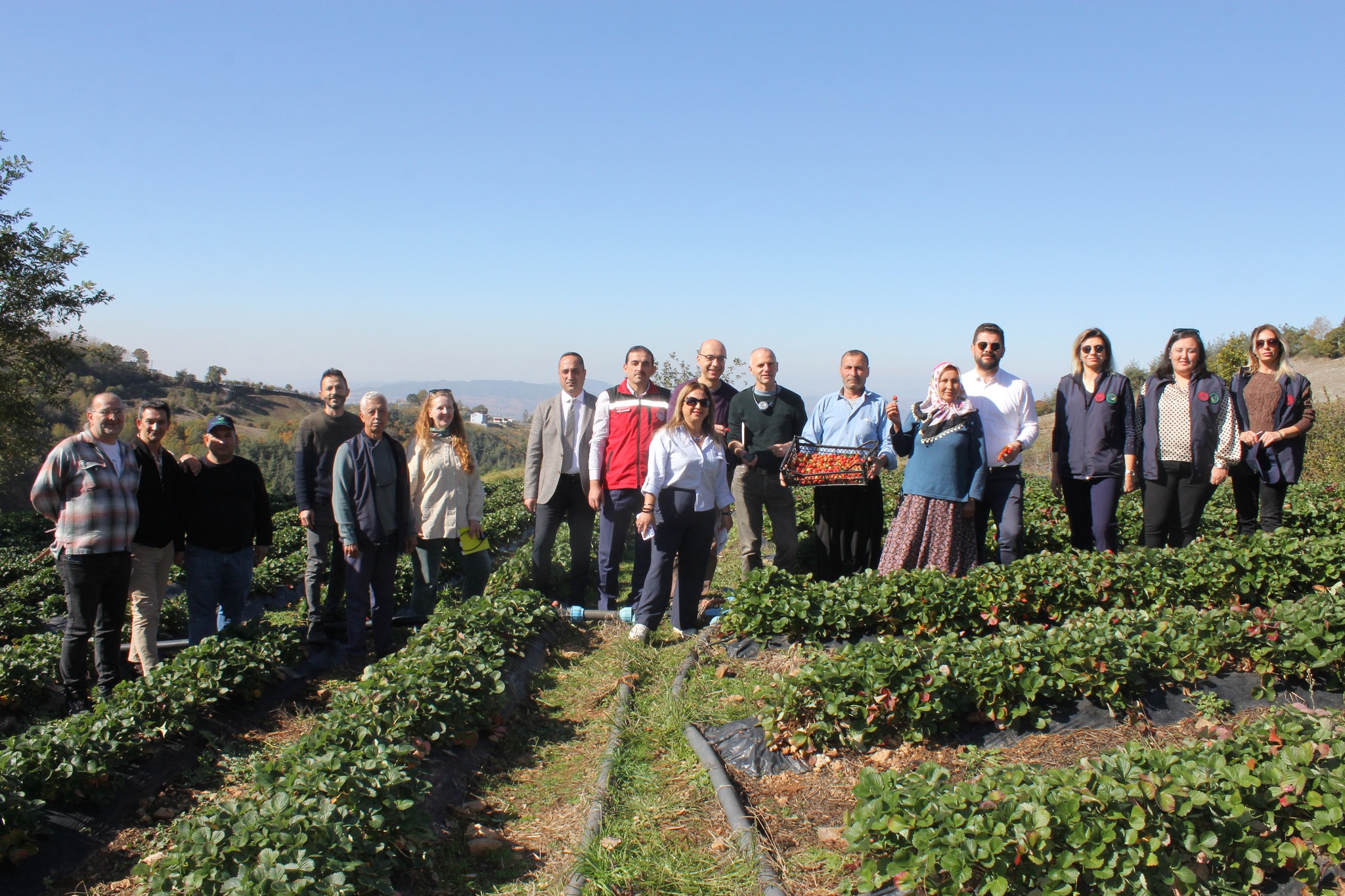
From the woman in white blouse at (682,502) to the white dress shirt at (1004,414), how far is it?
2117mm

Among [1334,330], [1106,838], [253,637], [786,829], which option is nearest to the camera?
[1106,838]

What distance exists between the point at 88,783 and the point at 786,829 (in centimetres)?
351

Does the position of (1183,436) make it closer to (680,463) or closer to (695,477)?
(695,477)

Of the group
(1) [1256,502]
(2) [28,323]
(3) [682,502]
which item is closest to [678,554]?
(3) [682,502]

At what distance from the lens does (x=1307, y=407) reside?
271 inches

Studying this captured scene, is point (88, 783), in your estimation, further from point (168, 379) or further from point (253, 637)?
point (168, 379)

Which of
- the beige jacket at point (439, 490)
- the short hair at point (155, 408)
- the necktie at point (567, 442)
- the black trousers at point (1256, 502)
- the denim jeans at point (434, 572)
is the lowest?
the denim jeans at point (434, 572)

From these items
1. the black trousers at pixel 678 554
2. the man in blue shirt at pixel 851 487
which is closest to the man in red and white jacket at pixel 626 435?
the black trousers at pixel 678 554

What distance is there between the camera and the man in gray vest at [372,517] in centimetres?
596

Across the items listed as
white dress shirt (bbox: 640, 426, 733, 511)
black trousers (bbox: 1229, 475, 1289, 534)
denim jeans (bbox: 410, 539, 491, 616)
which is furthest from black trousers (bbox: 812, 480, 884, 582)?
black trousers (bbox: 1229, 475, 1289, 534)

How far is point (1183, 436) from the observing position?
659cm

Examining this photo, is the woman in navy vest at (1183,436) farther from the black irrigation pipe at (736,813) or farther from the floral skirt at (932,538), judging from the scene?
the black irrigation pipe at (736,813)

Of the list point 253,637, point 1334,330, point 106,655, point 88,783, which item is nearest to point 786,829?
point 88,783

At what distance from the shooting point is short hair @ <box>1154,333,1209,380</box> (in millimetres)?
6543
